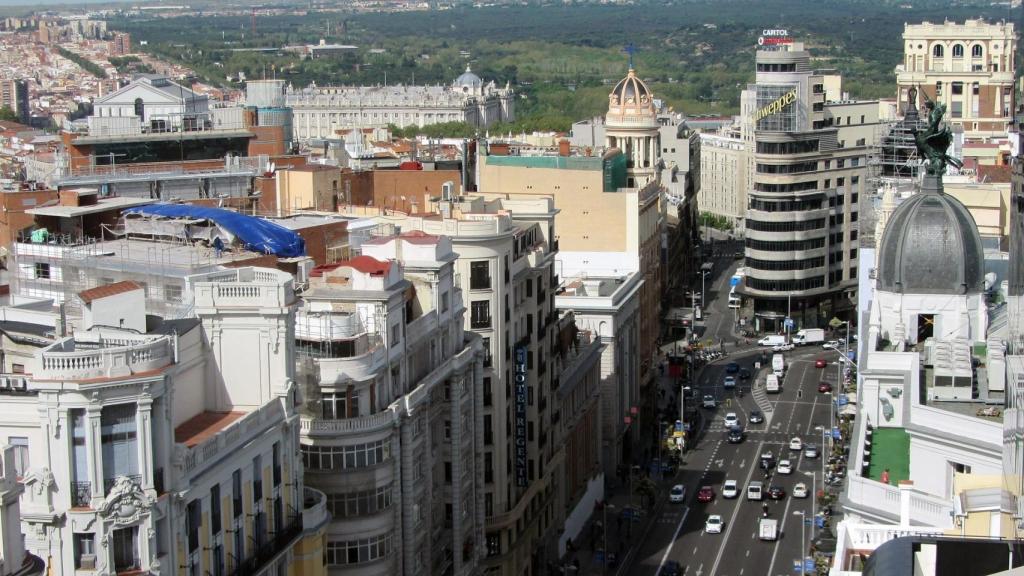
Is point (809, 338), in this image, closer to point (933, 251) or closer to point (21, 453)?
point (933, 251)

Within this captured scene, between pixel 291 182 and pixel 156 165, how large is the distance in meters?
8.84

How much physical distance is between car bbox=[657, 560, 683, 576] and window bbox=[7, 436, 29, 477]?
4938cm

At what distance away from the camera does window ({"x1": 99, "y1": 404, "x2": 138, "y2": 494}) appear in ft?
132

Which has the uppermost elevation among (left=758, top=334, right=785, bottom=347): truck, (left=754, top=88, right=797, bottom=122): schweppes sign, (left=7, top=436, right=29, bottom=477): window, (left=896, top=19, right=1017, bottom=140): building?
(left=896, top=19, right=1017, bottom=140): building

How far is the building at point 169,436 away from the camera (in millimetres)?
39875

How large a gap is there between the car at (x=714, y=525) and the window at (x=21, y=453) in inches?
2262

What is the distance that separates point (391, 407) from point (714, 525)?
3938cm

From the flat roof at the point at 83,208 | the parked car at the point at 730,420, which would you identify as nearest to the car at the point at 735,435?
the parked car at the point at 730,420

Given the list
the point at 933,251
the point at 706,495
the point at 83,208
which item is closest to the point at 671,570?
the point at 706,495

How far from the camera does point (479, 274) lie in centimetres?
7438

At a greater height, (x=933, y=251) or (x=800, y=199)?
(x=933, y=251)

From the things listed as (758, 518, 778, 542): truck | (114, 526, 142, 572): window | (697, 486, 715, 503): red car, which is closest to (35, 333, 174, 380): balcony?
(114, 526, 142, 572): window

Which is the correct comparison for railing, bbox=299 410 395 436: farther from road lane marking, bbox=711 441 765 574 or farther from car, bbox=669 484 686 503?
car, bbox=669 484 686 503

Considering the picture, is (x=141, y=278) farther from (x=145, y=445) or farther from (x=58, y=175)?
(x=58, y=175)
